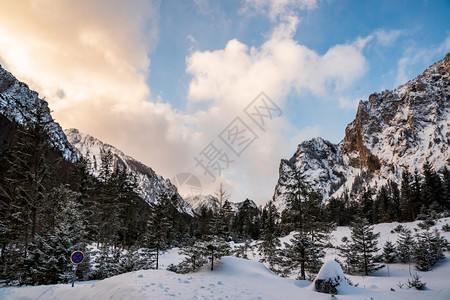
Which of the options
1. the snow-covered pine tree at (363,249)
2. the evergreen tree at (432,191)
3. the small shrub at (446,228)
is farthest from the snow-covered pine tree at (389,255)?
the evergreen tree at (432,191)

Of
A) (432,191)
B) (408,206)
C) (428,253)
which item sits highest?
(432,191)

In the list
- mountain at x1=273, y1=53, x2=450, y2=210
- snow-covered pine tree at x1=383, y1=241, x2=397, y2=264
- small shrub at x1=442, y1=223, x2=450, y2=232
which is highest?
mountain at x1=273, y1=53, x2=450, y2=210

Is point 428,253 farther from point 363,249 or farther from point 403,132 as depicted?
point 403,132

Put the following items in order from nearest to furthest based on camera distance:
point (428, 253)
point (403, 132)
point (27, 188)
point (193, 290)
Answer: point (193, 290) < point (27, 188) < point (428, 253) < point (403, 132)

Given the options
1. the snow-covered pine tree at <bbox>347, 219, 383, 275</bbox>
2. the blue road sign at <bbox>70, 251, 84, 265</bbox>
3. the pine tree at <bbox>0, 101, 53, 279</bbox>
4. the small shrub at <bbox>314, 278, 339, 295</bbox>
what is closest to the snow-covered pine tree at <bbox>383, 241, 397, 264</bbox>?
the snow-covered pine tree at <bbox>347, 219, 383, 275</bbox>

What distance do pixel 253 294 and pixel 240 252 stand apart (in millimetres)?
26854

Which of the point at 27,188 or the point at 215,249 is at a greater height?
the point at 27,188

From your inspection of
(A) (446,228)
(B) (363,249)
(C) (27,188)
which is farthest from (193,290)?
(A) (446,228)

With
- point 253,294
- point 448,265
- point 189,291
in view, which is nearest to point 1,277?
point 189,291

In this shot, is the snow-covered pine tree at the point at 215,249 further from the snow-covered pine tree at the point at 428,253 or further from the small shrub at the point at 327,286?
the snow-covered pine tree at the point at 428,253

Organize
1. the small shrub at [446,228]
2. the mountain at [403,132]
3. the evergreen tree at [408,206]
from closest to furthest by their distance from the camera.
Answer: the small shrub at [446,228], the evergreen tree at [408,206], the mountain at [403,132]

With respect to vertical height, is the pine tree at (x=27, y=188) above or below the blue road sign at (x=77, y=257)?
above

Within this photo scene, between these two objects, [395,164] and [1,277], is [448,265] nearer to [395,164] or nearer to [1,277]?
[1,277]

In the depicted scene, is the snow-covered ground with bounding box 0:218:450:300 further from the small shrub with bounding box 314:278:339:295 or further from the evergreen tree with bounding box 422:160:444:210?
the evergreen tree with bounding box 422:160:444:210
